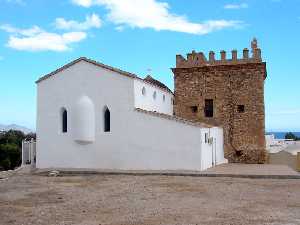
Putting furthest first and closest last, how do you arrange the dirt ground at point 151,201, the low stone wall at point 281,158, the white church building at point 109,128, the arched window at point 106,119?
1. the low stone wall at point 281,158
2. the arched window at point 106,119
3. the white church building at point 109,128
4. the dirt ground at point 151,201

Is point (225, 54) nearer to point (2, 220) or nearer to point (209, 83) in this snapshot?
point (209, 83)

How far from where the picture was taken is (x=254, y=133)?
24.6 meters

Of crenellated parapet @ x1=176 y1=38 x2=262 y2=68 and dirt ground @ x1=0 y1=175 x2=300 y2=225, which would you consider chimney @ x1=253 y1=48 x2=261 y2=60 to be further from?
dirt ground @ x1=0 y1=175 x2=300 y2=225

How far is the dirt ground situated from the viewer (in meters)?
9.28

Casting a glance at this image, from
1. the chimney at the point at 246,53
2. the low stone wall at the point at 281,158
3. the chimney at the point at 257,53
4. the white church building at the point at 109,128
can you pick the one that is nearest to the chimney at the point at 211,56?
the chimney at the point at 246,53

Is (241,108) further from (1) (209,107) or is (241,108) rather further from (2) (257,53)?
(2) (257,53)

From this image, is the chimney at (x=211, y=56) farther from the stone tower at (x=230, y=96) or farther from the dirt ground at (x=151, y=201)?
the dirt ground at (x=151, y=201)

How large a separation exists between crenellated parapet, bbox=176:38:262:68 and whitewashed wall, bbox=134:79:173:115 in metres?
2.28

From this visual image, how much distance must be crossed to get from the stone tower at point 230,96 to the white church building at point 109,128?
1864 mm

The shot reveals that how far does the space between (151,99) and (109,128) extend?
3.17 meters

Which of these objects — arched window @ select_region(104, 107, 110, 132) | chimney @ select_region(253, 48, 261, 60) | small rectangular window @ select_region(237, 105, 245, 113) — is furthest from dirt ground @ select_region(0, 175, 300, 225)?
chimney @ select_region(253, 48, 261, 60)

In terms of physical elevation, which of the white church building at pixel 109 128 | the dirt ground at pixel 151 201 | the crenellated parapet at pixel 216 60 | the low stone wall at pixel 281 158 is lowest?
the dirt ground at pixel 151 201

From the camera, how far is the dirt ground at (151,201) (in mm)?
9281

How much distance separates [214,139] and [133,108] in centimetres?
498
